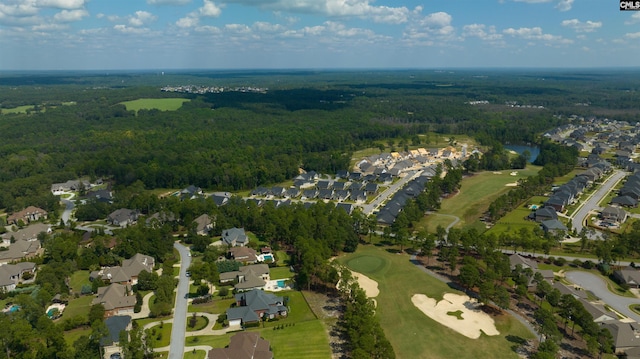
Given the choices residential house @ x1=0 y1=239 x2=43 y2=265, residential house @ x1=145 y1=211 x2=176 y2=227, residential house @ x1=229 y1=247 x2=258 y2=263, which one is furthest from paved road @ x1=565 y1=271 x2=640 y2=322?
residential house @ x1=0 y1=239 x2=43 y2=265

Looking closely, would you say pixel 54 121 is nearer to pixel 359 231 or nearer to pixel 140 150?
pixel 140 150

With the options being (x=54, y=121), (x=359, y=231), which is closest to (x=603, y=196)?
(x=359, y=231)

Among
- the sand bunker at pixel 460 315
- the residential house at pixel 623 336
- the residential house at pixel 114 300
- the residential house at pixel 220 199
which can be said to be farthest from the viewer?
the residential house at pixel 220 199

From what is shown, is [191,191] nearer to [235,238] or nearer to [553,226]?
[235,238]

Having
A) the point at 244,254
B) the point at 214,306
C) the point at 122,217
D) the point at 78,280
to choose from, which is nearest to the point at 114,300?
the point at 214,306

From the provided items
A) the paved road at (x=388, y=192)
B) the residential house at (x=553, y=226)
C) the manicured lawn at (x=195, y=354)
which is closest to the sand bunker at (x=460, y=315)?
the manicured lawn at (x=195, y=354)

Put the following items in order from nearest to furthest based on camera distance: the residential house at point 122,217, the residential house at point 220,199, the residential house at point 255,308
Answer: the residential house at point 255,308, the residential house at point 122,217, the residential house at point 220,199

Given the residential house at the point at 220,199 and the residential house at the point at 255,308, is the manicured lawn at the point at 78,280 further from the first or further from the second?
the residential house at the point at 220,199
